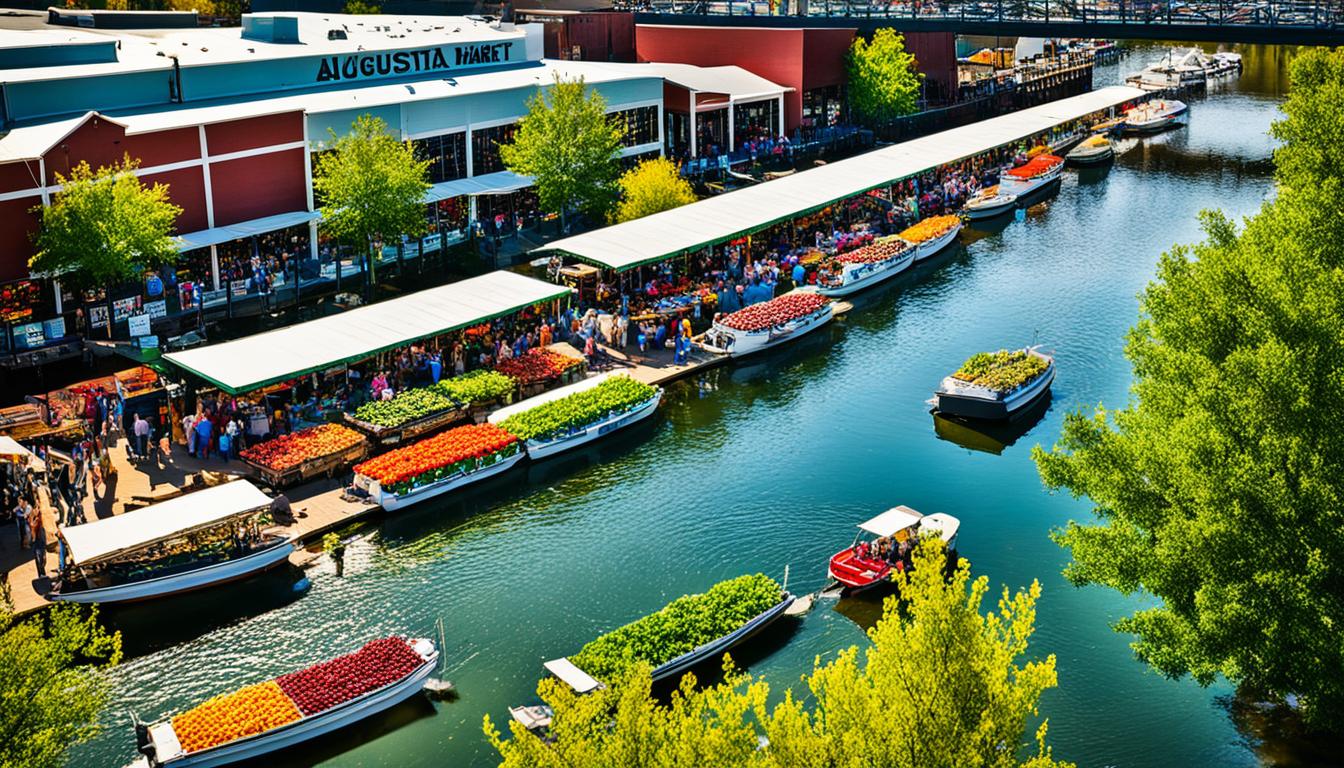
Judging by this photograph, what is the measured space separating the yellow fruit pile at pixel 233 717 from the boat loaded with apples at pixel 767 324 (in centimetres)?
3041

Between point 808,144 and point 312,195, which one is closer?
point 312,195

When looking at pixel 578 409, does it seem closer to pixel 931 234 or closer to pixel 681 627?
pixel 681 627

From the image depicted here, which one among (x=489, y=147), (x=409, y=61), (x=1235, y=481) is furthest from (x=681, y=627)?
(x=409, y=61)

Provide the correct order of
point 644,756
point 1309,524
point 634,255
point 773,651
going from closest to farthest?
point 644,756 → point 1309,524 → point 773,651 → point 634,255

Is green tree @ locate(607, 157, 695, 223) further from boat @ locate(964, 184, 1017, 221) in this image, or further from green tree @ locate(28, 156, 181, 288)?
green tree @ locate(28, 156, 181, 288)

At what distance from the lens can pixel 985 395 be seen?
53906 mm

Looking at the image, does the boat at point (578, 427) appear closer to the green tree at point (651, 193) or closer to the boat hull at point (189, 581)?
the boat hull at point (189, 581)

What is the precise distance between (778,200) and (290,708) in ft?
151

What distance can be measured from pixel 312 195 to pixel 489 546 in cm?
2996

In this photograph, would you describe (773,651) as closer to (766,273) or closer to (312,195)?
Answer: (766,273)

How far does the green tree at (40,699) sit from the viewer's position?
88.0 feet

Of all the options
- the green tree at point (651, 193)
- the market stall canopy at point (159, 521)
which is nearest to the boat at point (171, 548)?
the market stall canopy at point (159, 521)

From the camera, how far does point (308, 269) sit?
65.2 metres

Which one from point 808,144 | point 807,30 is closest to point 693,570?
point 808,144
